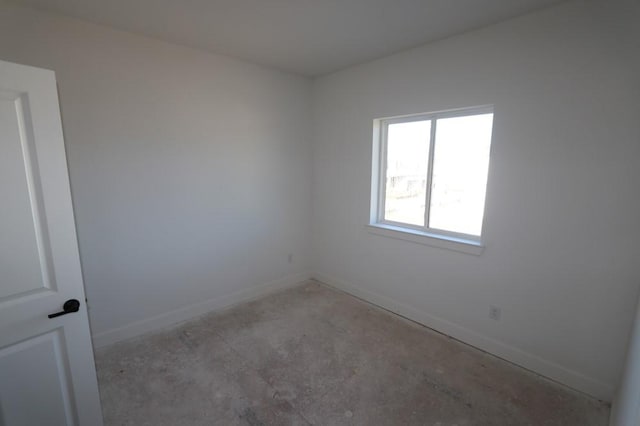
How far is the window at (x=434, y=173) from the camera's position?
99.4 inches

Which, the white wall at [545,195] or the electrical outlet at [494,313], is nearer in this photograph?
the white wall at [545,195]

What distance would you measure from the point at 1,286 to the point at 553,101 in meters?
3.16

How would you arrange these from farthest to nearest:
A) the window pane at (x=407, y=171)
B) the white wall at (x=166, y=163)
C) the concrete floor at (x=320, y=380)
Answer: the window pane at (x=407, y=171), the white wall at (x=166, y=163), the concrete floor at (x=320, y=380)

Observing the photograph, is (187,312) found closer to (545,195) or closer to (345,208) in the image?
(345,208)

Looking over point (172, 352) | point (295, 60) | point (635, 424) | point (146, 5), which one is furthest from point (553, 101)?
point (172, 352)

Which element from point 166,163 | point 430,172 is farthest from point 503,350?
point 166,163

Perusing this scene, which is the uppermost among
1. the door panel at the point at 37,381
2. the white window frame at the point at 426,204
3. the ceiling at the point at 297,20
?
the ceiling at the point at 297,20

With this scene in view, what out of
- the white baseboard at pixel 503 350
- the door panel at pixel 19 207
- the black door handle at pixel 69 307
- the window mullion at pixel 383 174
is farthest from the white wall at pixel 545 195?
the door panel at pixel 19 207

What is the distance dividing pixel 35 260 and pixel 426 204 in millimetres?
2757

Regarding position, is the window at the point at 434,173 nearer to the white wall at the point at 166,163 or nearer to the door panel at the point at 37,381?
the white wall at the point at 166,163

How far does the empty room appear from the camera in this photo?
140 cm

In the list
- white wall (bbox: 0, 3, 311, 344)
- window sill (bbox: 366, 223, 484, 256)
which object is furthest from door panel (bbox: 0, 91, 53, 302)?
window sill (bbox: 366, 223, 484, 256)

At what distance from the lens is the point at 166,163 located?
272 cm

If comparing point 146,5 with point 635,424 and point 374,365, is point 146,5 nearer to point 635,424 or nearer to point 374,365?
point 374,365
